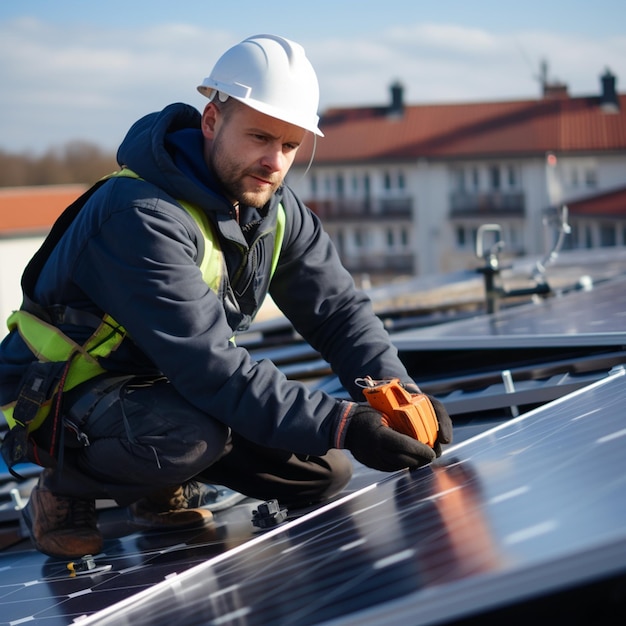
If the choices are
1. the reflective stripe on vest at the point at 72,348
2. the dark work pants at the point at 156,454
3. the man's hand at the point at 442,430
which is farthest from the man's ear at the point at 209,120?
the man's hand at the point at 442,430

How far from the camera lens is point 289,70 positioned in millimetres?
3301

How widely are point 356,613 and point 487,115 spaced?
169ft

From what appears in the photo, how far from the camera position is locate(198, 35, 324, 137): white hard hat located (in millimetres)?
3256

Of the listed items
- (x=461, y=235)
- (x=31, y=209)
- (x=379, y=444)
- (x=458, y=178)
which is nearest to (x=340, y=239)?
(x=461, y=235)

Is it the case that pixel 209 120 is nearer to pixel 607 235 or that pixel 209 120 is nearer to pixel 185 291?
pixel 185 291

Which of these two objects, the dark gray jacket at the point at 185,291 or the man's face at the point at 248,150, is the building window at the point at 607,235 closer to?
the dark gray jacket at the point at 185,291

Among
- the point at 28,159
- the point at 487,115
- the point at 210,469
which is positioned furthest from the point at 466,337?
the point at 28,159

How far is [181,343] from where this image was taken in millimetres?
3037

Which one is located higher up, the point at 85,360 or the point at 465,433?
the point at 85,360

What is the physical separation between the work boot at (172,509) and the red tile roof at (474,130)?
4710 cm

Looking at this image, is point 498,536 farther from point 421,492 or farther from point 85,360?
point 85,360

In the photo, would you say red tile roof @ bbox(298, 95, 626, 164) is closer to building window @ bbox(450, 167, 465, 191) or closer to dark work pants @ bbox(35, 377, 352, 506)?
building window @ bbox(450, 167, 465, 191)

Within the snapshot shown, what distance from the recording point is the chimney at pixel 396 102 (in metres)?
52.4

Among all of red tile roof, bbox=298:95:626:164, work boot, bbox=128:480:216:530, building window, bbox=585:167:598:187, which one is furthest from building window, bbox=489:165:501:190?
work boot, bbox=128:480:216:530
